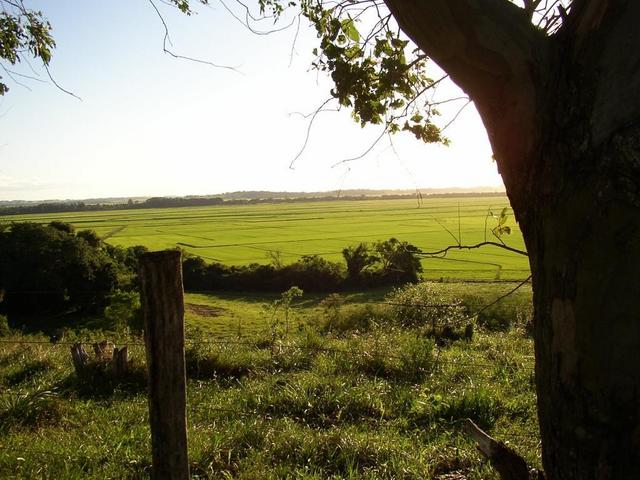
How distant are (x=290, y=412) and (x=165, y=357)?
9.94ft

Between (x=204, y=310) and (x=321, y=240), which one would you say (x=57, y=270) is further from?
(x=321, y=240)

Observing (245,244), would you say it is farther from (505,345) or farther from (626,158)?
(626,158)

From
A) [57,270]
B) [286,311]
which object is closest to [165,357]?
[286,311]

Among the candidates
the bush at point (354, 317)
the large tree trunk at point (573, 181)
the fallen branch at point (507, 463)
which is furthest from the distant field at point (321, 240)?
the large tree trunk at point (573, 181)

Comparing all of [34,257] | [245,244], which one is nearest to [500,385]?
[34,257]

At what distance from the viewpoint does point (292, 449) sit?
434 cm

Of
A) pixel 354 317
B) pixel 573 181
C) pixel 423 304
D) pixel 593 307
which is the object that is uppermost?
pixel 573 181

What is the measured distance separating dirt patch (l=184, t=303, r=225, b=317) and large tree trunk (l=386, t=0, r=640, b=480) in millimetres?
33593

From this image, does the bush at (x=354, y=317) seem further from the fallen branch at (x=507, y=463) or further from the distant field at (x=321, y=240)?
the fallen branch at (x=507, y=463)

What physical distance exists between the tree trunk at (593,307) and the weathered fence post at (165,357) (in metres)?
1.70

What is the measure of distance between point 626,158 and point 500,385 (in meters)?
5.66

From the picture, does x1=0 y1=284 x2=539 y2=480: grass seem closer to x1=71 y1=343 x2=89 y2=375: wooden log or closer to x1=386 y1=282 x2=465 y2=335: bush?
x1=71 y1=343 x2=89 y2=375: wooden log

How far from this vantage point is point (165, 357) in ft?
8.61

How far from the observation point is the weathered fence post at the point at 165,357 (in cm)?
253
